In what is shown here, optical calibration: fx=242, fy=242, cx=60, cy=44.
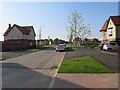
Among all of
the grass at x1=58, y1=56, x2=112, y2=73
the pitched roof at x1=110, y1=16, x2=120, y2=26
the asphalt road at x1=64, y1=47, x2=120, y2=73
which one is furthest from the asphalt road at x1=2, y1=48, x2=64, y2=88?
the pitched roof at x1=110, y1=16, x2=120, y2=26

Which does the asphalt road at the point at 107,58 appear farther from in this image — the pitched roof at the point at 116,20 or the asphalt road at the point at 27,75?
the pitched roof at the point at 116,20

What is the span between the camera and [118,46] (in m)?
43.4

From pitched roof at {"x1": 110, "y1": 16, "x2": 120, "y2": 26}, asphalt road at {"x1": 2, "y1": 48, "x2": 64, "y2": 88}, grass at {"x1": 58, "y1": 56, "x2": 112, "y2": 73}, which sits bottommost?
asphalt road at {"x1": 2, "y1": 48, "x2": 64, "y2": 88}

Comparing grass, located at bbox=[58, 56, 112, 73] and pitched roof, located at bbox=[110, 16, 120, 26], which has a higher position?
pitched roof, located at bbox=[110, 16, 120, 26]

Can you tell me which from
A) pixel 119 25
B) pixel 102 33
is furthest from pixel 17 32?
pixel 119 25

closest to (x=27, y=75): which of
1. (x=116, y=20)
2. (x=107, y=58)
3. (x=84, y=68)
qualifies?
(x=84, y=68)

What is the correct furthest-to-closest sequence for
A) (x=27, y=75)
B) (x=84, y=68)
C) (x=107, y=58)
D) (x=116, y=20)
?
(x=116, y=20), (x=107, y=58), (x=84, y=68), (x=27, y=75)

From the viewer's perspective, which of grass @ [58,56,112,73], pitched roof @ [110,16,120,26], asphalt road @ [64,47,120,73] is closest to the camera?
grass @ [58,56,112,73]

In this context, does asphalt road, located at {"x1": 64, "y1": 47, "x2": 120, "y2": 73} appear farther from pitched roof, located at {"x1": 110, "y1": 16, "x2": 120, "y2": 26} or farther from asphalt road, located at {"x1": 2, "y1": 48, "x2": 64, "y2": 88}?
pitched roof, located at {"x1": 110, "y1": 16, "x2": 120, "y2": 26}

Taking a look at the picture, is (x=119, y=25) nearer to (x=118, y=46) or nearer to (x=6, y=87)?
(x=118, y=46)

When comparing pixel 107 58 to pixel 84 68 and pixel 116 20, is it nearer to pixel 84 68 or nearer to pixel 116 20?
pixel 84 68

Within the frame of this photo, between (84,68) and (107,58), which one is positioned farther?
(107,58)

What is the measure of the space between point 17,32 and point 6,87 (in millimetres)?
66376

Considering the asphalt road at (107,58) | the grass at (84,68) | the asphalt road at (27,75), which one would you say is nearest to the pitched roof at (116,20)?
the asphalt road at (107,58)
